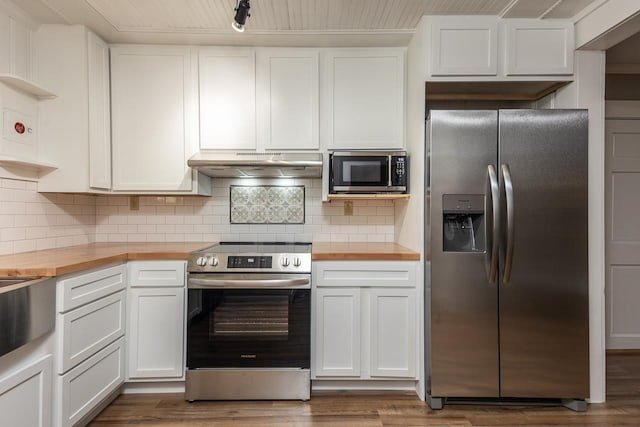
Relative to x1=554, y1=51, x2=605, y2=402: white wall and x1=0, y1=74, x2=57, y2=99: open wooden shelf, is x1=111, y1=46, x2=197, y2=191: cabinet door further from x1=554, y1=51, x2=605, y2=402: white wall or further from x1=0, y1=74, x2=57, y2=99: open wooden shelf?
x1=554, y1=51, x2=605, y2=402: white wall

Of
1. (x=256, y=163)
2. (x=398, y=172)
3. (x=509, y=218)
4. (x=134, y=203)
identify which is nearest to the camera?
(x=509, y=218)

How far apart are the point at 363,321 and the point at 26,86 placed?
246cm

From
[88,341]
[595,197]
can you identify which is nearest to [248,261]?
[88,341]

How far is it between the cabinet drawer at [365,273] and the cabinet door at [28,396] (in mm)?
1389

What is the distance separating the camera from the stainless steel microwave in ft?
8.00

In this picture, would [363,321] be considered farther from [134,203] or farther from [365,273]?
[134,203]

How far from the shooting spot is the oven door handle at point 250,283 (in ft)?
7.12

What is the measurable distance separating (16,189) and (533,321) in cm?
317

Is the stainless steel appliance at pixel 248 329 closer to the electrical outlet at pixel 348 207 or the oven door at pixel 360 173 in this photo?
the oven door at pixel 360 173

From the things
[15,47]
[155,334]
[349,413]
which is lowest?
[349,413]

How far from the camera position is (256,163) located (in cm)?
232

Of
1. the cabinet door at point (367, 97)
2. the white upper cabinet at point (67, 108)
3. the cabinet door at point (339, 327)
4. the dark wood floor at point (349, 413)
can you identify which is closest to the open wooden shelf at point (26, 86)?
the white upper cabinet at point (67, 108)

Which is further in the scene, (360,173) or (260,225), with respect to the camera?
(260,225)

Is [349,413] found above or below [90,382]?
below
